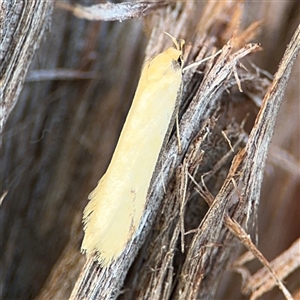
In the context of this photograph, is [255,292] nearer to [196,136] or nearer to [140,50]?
[196,136]

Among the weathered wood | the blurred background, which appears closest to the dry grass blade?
the blurred background

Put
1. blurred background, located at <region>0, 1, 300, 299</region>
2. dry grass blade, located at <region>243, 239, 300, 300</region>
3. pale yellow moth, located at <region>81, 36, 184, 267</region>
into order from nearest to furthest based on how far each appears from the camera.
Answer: pale yellow moth, located at <region>81, 36, 184, 267</region> < dry grass blade, located at <region>243, 239, 300, 300</region> < blurred background, located at <region>0, 1, 300, 299</region>

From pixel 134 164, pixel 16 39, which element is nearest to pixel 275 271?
pixel 134 164

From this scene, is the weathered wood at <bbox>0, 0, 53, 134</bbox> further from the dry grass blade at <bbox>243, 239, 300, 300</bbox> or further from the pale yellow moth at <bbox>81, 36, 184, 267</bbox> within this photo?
the dry grass blade at <bbox>243, 239, 300, 300</bbox>

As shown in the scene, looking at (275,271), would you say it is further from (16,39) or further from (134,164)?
(16,39)

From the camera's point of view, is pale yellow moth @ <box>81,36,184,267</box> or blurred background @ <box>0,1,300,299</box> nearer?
pale yellow moth @ <box>81,36,184,267</box>

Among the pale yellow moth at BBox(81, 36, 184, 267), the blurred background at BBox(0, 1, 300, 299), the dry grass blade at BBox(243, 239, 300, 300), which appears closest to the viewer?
the pale yellow moth at BBox(81, 36, 184, 267)

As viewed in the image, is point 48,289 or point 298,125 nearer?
point 48,289

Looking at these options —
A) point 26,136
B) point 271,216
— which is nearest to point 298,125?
point 271,216

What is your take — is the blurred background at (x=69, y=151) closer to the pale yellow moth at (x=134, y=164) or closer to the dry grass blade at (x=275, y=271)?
the dry grass blade at (x=275, y=271)
